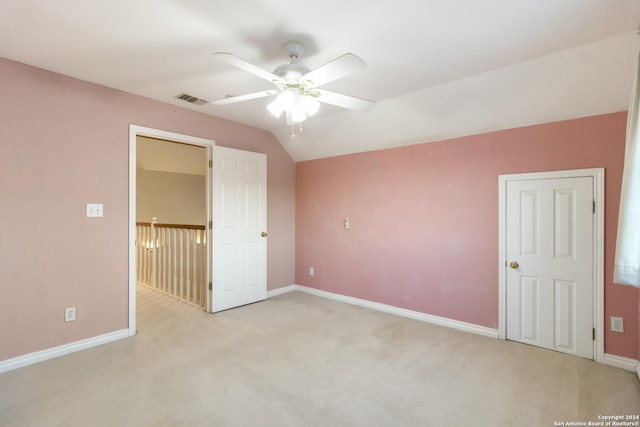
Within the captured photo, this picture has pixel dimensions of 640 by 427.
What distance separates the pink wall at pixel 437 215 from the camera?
2537 mm

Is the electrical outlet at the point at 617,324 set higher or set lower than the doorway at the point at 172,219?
lower

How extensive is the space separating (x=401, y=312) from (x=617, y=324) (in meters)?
1.97

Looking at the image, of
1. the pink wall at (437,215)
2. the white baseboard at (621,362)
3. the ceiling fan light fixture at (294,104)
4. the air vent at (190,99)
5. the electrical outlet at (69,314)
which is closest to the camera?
the ceiling fan light fixture at (294,104)

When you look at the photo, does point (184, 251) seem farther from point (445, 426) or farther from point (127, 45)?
point (445, 426)

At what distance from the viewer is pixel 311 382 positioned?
2242 millimetres

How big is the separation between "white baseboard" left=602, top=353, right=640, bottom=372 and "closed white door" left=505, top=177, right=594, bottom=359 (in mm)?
108

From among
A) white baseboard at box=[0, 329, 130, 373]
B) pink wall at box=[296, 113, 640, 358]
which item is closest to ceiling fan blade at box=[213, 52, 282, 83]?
pink wall at box=[296, 113, 640, 358]

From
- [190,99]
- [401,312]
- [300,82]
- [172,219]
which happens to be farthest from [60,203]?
[172,219]

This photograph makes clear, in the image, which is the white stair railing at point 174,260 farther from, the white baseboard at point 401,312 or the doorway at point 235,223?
the white baseboard at point 401,312

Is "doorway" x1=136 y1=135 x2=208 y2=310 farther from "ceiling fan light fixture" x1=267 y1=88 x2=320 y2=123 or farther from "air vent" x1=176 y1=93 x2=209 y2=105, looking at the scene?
"ceiling fan light fixture" x1=267 y1=88 x2=320 y2=123

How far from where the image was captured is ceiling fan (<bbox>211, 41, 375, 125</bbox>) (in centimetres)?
175

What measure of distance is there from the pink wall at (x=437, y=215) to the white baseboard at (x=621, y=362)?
0.04m

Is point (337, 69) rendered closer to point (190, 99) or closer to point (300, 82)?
point (300, 82)

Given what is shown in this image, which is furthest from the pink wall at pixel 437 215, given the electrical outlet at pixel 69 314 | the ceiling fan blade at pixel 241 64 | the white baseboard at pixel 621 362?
the electrical outlet at pixel 69 314
